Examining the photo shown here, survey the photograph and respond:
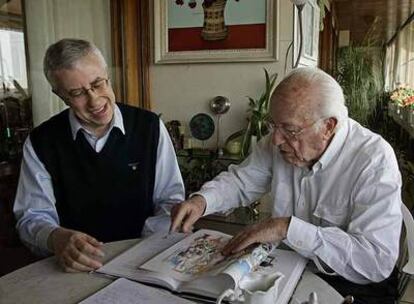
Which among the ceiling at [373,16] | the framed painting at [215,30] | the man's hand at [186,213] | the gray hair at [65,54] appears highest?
the ceiling at [373,16]

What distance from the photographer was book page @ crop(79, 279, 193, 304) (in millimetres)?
932

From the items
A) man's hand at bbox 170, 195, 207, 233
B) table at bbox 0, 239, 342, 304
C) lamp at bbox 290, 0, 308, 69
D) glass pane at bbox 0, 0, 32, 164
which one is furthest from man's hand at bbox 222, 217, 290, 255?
glass pane at bbox 0, 0, 32, 164

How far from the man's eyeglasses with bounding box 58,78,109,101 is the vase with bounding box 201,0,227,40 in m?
1.38

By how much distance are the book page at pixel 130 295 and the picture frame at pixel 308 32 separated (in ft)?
6.26

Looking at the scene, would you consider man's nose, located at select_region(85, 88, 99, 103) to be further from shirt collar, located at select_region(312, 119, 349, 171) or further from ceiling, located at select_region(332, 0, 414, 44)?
ceiling, located at select_region(332, 0, 414, 44)

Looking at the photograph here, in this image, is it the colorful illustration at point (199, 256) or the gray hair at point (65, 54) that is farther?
the gray hair at point (65, 54)

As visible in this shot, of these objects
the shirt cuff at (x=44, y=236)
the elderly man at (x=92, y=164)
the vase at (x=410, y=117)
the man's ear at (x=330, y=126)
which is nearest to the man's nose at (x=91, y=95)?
the elderly man at (x=92, y=164)

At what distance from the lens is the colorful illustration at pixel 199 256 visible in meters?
1.06

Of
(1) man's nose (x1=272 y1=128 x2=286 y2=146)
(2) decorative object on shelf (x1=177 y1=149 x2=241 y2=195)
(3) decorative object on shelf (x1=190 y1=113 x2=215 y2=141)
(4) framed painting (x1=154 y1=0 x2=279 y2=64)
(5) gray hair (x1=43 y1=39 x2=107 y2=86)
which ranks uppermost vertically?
(4) framed painting (x1=154 y1=0 x2=279 y2=64)

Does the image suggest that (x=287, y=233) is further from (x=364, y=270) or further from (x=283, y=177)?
(x=283, y=177)

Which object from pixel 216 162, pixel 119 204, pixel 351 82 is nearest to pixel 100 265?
pixel 119 204

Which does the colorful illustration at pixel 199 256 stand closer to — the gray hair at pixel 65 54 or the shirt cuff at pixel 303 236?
the shirt cuff at pixel 303 236

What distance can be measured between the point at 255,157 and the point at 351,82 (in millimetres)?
2758

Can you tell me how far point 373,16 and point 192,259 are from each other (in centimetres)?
591
